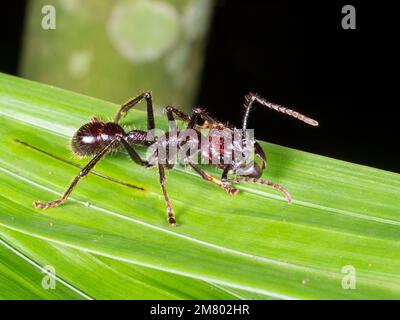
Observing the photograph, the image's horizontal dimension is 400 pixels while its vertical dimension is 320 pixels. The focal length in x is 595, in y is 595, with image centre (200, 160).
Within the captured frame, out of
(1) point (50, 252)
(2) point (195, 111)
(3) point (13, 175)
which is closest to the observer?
(1) point (50, 252)

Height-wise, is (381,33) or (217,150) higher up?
(381,33)

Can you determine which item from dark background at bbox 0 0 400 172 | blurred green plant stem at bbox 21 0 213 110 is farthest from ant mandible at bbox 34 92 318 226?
dark background at bbox 0 0 400 172

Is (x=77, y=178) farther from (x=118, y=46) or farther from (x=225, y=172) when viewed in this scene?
(x=118, y=46)

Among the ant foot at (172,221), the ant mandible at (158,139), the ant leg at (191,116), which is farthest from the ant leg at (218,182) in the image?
the ant leg at (191,116)

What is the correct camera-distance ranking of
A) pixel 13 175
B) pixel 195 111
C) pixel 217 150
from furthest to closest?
pixel 195 111
pixel 217 150
pixel 13 175

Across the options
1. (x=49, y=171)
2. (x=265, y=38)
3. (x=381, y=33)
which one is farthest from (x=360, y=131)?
(x=49, y=171)

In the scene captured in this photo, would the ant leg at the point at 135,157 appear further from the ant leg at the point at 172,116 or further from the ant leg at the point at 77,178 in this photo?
the ant leg at the point at 172,116
